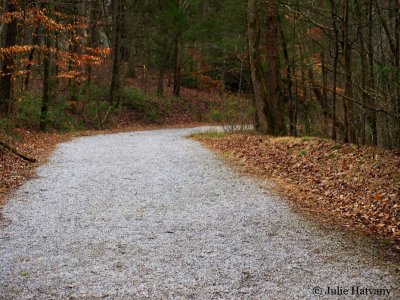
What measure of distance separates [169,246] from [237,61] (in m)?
18.5

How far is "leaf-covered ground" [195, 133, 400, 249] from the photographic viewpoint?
258 inches

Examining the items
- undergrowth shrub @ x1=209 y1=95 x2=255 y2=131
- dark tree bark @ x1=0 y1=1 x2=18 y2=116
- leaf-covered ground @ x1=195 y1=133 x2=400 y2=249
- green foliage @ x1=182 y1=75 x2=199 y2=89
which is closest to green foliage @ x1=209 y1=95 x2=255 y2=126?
undergrowth shrub @ x1=209 y1=95 x2=255 y2=131

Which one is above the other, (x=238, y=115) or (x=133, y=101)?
(x=133, y=101)

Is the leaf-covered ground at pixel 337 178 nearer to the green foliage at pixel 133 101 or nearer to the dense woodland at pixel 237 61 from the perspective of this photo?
the dense woodland at pixel 237 61

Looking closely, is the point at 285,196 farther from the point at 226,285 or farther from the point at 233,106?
the point at 233,106

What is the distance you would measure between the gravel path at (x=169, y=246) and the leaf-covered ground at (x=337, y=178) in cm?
61

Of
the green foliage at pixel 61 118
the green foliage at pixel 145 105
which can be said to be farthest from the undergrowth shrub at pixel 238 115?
the green foliage at pixel 145 105

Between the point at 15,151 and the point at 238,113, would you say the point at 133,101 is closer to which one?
the point at 238,113

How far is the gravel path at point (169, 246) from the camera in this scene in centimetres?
438

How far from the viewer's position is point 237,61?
75.5 ft

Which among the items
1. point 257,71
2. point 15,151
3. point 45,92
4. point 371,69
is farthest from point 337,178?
point 45,92

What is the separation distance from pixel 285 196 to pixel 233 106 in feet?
37.8

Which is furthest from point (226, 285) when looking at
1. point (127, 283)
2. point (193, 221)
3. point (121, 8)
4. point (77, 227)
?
point (121, 8)

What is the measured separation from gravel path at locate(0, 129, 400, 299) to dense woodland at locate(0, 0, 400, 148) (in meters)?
3.03
